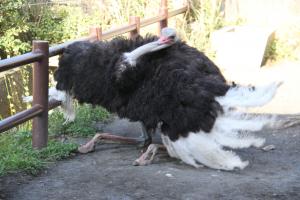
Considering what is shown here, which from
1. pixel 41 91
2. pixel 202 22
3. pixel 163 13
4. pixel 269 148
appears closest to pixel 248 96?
pixel 269 148

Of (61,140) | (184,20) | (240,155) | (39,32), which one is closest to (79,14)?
(39,32)

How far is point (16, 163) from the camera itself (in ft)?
15.4

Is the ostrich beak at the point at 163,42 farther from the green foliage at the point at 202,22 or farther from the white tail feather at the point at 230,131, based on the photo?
the green foliage at the point at 202,22

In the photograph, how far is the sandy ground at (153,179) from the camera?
4172mm

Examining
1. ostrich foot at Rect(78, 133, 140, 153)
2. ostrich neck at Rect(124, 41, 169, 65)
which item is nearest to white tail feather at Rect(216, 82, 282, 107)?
ostrich neck at Rect(124, 41, 169, 65)

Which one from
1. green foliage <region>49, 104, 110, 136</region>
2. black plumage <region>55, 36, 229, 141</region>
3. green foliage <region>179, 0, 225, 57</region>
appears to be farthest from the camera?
green foliage <region>179, 0, 225, 57</region>

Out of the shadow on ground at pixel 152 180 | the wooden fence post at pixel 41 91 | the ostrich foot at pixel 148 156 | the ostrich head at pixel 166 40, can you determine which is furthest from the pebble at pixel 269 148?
the wooden fence post at pixel 41 91

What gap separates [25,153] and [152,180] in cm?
119

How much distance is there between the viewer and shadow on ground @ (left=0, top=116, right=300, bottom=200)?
4164 mm

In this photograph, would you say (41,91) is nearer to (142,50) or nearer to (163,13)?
(142,50)

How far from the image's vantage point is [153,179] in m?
4.46

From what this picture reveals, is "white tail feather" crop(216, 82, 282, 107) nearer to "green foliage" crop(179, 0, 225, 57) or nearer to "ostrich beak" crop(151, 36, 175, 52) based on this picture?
"ostrich beak" crop(151, 36, 175, 52)

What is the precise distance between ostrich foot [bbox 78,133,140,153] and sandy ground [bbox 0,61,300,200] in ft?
0.17

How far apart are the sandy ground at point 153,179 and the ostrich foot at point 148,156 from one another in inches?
2.5
